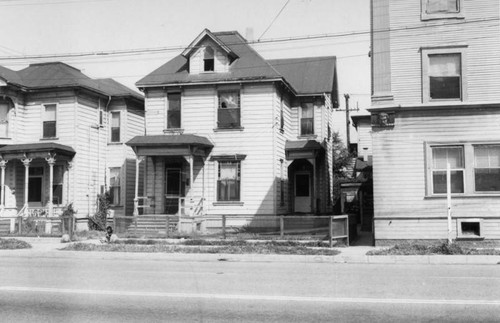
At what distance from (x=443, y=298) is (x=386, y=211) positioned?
33.6ft

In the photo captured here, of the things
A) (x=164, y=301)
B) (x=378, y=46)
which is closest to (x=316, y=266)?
(x=164, y=301)

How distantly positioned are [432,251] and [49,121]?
20.3 metres

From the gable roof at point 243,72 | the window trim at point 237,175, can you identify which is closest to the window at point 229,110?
the gable roof at point 243,72

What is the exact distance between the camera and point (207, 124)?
26.8m

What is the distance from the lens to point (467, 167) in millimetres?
18547

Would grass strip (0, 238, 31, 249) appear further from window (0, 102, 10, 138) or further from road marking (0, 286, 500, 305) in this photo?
road marking (0, 286, 500, 305)

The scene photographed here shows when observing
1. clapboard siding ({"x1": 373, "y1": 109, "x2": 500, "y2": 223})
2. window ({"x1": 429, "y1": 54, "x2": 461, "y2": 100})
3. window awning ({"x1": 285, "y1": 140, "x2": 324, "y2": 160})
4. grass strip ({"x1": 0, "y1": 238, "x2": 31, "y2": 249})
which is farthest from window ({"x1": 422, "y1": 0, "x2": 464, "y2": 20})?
grass strip ({"x1": 0, "y1": 238, "x2": 31, "y2": 249})

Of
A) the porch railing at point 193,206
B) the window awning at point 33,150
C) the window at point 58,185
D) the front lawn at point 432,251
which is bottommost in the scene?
the front lawn at point 432,251

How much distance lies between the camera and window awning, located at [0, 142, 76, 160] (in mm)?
26438

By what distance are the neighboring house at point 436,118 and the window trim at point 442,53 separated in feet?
0.11

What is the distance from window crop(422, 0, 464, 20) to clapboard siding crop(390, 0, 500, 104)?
0.18 meters

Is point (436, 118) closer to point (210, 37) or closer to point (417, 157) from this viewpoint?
point (417, 157)

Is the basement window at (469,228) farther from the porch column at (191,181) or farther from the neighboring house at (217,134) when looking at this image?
the porch column at (191,181)

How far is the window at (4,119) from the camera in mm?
27844
